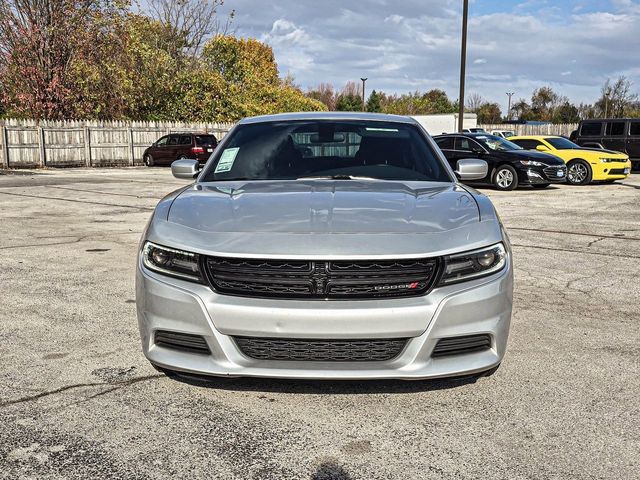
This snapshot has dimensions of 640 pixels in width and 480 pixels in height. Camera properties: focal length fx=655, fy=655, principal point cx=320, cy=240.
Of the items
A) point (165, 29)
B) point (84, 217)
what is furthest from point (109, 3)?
point (84, 217)

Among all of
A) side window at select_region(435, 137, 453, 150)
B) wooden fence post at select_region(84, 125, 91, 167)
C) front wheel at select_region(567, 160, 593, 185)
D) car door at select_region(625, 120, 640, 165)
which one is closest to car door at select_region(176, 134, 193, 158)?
wooden fence post at select_region(84, 125, 91, 167)

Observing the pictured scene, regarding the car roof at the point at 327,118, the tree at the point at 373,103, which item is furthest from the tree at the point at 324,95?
the car roof at the point at 327,118

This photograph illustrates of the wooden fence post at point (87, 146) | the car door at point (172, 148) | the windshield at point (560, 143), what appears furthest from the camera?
the wooden fence post at point (87, 146)

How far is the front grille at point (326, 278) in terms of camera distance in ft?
9.45

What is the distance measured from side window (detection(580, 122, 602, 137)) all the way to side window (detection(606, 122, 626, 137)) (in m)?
0.30

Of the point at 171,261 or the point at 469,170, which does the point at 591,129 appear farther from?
the point at 171,261

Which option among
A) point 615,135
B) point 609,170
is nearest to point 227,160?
point 609,170

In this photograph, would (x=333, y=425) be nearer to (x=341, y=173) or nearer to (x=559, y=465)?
(x=559, y=465)

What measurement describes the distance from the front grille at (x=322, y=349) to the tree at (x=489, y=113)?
9385 centimetres

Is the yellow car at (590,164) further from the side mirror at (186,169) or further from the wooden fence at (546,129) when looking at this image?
the wooden fence at (546,129)

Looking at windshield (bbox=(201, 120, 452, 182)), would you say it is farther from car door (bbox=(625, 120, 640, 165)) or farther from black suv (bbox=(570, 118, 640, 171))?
car door (bbox=(625, 120, 640, 165))

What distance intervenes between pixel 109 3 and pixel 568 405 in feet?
106

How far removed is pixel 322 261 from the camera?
9.41 feet

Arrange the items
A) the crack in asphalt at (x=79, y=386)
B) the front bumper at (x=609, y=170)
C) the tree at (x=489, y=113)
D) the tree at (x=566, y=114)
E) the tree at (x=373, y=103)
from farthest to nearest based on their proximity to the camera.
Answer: the tree at (x=489, y=113) < the tree at (x=373, y=103) < the tree at (x=566, y=114) < the front bumper at (x=609, y=170) < the crack in asphalt at (x=79, y=386)
